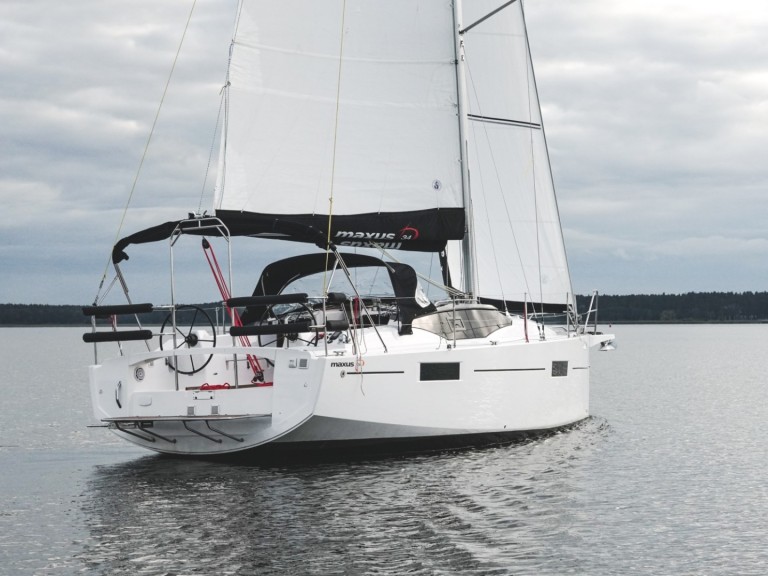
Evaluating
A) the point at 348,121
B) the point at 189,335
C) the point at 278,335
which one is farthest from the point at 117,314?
the point at 348,121

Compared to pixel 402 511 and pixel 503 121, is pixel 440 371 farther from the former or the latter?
pixel 503 121

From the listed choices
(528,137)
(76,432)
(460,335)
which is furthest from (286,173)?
(76,432)

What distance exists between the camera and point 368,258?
56.7 ft

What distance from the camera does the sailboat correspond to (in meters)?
14.6

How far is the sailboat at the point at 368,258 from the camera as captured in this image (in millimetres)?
14570

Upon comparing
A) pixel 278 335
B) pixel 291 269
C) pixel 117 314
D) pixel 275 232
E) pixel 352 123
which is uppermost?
pixel 352 123

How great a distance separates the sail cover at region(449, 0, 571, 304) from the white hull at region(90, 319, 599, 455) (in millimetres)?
4768

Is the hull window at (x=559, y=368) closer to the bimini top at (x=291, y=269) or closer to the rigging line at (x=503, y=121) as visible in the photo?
the bimini top at (x=291, y=269)

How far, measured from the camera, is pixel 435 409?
15.3 m

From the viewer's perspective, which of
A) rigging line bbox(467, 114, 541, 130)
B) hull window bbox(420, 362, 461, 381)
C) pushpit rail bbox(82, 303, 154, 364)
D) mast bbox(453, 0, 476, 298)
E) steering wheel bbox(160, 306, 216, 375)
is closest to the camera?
pushpit rail bbox(82, 303, 154, 364)

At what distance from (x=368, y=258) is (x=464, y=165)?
2.70 metres

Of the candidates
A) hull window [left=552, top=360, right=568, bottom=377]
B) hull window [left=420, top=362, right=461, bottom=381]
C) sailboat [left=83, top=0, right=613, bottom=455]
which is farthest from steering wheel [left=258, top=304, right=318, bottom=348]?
hull window [left=552, top=360, right=568, bottom=377]

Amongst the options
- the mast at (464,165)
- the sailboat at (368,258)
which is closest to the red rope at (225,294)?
the sailboat at (368,258)

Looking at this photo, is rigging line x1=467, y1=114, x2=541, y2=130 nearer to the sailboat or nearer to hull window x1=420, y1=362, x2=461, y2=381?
the sailboat
